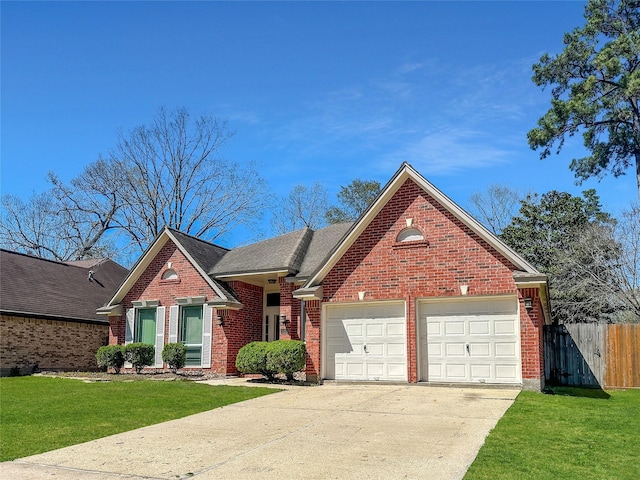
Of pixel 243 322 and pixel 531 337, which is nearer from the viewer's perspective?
pixel 531 337

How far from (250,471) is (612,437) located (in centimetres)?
537

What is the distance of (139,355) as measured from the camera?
20.2 m

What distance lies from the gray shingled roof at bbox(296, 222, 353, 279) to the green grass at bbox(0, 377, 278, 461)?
5.11m

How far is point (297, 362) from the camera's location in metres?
15.8

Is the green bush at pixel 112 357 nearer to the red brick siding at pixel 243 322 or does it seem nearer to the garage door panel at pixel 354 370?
the red brick siding at pixel 243 322

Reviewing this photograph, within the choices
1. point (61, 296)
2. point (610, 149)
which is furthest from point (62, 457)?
point (610, 149)

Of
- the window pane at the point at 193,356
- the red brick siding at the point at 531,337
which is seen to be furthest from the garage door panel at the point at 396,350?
the window pane at the point at 193,356

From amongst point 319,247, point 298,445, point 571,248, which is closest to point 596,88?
point 571,248

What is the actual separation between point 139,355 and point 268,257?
5839mm

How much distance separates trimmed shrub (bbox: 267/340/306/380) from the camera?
51.8 feet

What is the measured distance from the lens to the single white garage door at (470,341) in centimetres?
1381

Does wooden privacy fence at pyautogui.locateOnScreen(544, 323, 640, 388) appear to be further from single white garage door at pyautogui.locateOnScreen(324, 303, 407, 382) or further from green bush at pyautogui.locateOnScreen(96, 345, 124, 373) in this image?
green bush at pyautogui.locateOnScreen(96, 345, 124, 373)

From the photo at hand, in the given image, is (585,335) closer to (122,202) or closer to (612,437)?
(612,437)

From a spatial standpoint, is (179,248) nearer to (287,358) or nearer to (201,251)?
(201,251)
